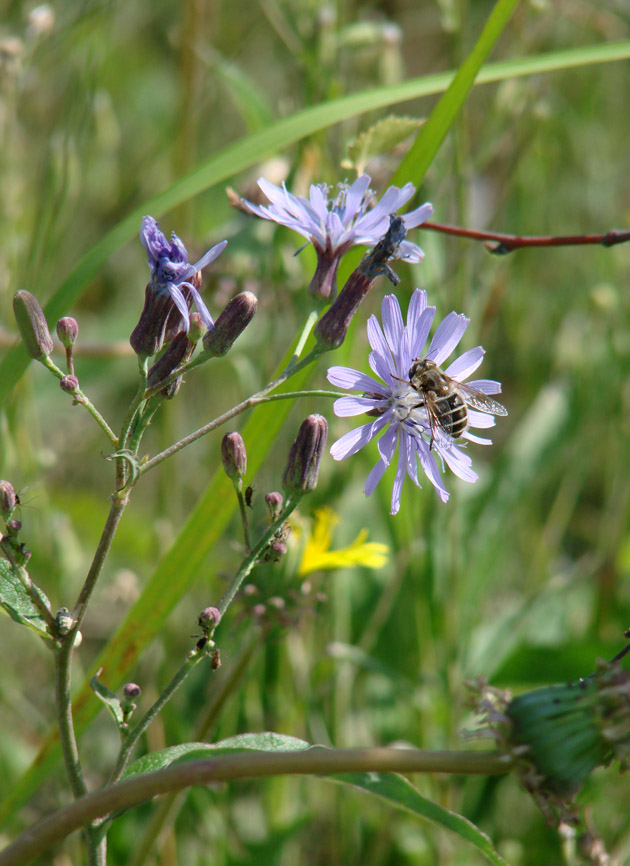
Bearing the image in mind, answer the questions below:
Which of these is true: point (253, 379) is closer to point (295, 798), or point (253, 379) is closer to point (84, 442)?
point (295, 798)

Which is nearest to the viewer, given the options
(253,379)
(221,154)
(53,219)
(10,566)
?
(10,566)

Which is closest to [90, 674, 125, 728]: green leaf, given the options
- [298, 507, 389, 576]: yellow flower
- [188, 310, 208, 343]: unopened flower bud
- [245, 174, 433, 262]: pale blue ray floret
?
[188, 310, 208, 343]: unopened flower bud

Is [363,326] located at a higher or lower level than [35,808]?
higher

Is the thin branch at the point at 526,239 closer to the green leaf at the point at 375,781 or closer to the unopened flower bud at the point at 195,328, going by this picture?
the unopened flower bud at the point at 195,328

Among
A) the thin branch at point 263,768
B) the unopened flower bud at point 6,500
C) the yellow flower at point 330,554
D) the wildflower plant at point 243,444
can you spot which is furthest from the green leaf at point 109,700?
the yellow flower at point 330,554

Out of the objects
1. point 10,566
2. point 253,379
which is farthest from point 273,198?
point 253,379

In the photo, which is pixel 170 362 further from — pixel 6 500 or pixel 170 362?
pixel 6 500
